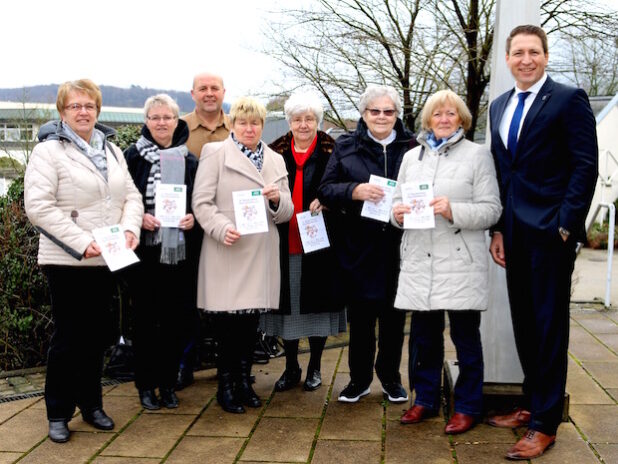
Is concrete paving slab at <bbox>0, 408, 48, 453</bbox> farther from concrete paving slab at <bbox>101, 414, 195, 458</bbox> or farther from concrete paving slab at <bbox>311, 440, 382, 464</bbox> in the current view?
concrete paving slab at <bbox>311, 440, 382, 464</bbox>

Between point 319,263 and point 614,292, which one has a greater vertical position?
point 319,263

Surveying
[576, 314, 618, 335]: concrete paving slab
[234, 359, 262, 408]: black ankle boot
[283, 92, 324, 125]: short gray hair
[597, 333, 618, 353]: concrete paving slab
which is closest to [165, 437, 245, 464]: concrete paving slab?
[234, 359, 262, 408]: black ankle boot

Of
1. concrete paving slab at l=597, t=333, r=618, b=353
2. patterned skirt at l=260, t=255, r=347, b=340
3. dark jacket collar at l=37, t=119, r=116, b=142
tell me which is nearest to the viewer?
dark jacket collar at l=37, t=119, r=116, b=142

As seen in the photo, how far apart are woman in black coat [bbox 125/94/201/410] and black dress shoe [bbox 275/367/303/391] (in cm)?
82

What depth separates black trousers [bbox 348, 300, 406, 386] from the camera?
4797 mm

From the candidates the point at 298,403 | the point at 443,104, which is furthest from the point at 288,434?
the point at 443,104

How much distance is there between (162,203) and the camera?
14.8ft

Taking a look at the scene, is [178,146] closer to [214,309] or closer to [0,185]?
[214,309]

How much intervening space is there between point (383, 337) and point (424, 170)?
124 centimetres

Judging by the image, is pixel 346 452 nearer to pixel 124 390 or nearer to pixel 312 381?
pixel 312 381

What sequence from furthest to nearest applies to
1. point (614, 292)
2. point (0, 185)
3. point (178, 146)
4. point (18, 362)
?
point (0, 185), point (614, 292), point (18, 362), point (178, 146)

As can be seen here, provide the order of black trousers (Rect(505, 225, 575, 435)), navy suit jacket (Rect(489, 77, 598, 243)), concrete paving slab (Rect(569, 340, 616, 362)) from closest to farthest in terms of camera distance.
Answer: navy suit jacket (Rect(489, 77, 598, 243)), black trousers (Rect(505, 225, 575, 435)), concrete paving slab (Rect(569, 340, 616, 362))

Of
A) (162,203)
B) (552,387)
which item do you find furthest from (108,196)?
(552,387)

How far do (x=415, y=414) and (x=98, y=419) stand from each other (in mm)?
1940
